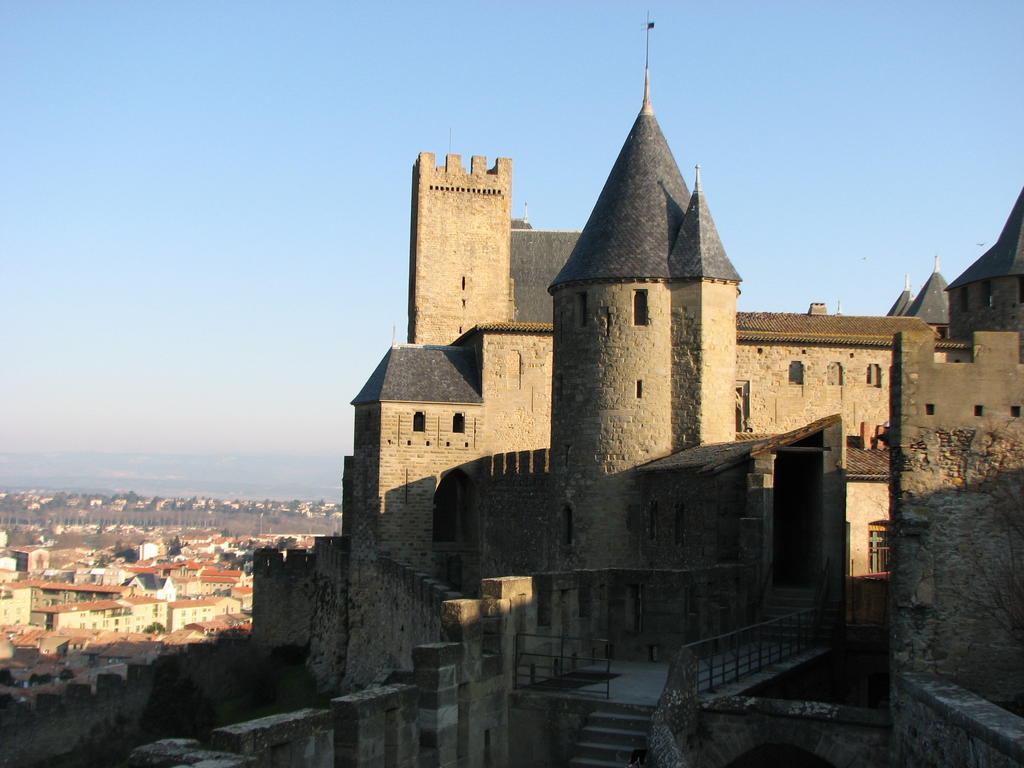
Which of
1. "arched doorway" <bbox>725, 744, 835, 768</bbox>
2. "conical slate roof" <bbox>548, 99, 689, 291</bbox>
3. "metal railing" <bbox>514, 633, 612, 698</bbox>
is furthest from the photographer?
"conical slate roof" <bbox>548, 99, 689, 291</bbox>

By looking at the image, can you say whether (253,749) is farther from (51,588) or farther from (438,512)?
(51,588)

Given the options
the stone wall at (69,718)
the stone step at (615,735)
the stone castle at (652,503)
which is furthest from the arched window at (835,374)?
the stone step at (615,735)

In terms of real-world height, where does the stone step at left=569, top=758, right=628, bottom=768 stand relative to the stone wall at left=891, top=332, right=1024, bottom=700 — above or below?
below

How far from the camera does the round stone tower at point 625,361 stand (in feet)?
90.5

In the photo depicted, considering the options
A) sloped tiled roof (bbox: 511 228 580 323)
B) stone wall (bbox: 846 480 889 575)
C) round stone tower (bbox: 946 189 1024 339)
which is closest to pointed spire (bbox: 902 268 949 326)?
round stone tower (bbox: 946 189 1024 339)

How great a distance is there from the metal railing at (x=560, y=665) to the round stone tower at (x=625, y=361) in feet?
32.4

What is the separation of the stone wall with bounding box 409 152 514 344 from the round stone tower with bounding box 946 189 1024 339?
48.4ft

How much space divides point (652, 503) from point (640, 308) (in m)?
4.43

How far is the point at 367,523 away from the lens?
35.6 metres

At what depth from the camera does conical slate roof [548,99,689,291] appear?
92.4 ft

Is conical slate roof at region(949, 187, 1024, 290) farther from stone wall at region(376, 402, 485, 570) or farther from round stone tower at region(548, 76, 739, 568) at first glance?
stone wall at region(376, 402, 485, 570)

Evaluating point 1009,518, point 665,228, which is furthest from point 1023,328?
point 1009,518

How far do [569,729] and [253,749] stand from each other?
217 inches

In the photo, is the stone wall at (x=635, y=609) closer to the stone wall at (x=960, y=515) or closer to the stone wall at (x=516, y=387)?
the stone wall at (x=960, y=515)
